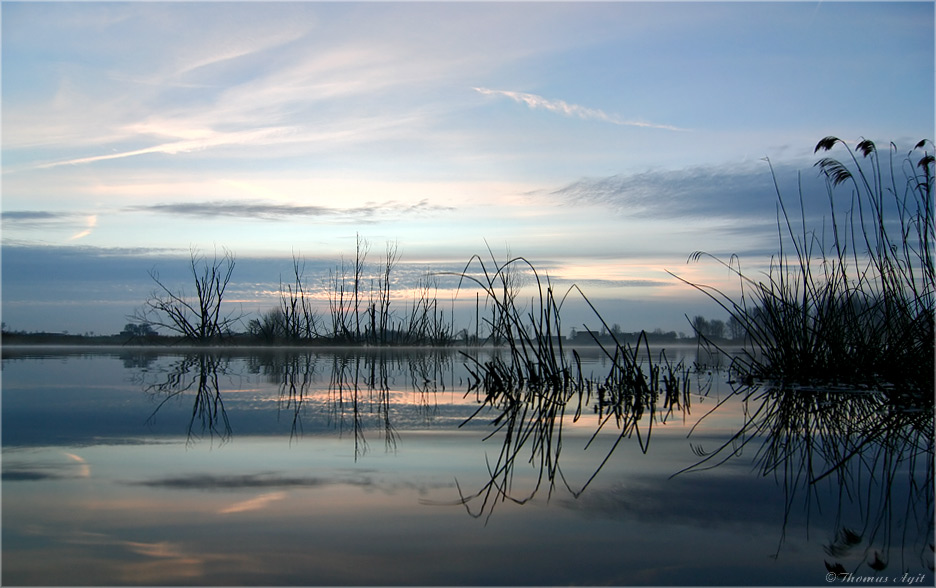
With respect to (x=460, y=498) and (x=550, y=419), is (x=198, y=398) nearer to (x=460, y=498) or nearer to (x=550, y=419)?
(x=550, y=419)

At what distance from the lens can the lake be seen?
1.04 metres

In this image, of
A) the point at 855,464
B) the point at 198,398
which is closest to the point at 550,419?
the point at 855,464

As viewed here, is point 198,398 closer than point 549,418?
No

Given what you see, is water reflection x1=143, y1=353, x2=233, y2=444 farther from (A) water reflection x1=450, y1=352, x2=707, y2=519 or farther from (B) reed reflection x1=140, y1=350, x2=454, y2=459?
(A) water reflection x1=450, y1=352, x2=707, y2=519

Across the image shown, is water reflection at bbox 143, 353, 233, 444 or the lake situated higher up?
water reflection at bbox 143, 353, 233, 444

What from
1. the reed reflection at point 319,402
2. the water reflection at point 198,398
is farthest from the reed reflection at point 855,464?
the water reflection at point 198,398

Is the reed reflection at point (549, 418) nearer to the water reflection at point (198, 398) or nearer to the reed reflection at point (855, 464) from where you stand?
the reed reflection at point (855, 464)

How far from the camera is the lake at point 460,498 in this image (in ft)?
3.41

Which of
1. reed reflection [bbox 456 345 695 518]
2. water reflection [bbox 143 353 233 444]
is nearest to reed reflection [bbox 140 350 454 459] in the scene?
water reflection [bbox 143 353 233 444]

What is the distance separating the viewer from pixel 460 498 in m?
1.42

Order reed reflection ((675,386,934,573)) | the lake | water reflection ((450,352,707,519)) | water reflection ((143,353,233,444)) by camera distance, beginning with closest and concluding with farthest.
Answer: the lake
reed reflection ((675,386,934,573))
water reflection ((450,352,707,519))
water reflection ((143,353,233,444))

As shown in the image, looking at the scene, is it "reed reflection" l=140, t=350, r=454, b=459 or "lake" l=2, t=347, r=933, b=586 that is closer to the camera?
"lake" l=2, t=347, r=933, b=586

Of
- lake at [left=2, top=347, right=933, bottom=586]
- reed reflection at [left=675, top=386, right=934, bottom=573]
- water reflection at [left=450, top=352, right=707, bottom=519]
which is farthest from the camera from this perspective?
water reflection at [left=450, top=352, right=707, bottom=519]

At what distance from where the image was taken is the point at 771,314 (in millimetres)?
4195
